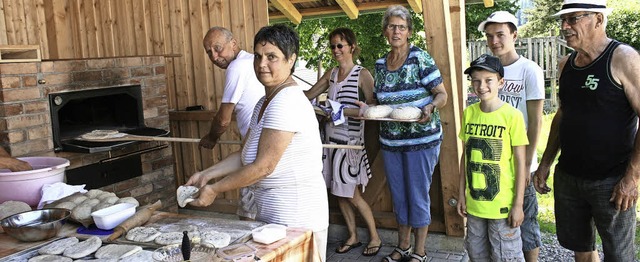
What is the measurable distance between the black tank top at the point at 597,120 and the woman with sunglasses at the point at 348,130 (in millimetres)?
1478

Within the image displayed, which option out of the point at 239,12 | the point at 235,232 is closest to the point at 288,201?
the point at 235,232

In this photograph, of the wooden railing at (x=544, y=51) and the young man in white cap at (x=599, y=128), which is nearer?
the young man in white cap at (x=599, y=128)

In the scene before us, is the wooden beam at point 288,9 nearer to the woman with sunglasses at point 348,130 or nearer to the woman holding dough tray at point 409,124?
the woman with sunglasses at point 348,130

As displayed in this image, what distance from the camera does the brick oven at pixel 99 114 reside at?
13.5 ft

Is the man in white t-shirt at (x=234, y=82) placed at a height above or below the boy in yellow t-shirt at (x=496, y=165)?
above

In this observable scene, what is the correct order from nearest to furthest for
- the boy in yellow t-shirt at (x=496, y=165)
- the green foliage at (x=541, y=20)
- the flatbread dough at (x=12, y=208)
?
the flatbread dough at (x=12, y=208) < the boy in yellow t-shirt at (x=496, y=165) < the green foliage at (x=541, y=20)

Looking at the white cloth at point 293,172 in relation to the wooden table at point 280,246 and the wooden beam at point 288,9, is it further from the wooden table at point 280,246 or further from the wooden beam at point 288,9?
the wooden beam at point 288,9

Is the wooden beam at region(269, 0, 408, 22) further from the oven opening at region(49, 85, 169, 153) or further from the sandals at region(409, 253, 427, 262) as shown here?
Result: the sandals at region(409, 253, 427, 262)

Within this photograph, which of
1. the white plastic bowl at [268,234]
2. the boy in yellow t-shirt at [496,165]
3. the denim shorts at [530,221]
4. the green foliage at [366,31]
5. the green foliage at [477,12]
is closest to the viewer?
the white plastic bowl at [268,234]

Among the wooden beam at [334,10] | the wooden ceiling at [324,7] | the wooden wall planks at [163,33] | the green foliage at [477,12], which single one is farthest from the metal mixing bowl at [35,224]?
the green foliage at [477,12]

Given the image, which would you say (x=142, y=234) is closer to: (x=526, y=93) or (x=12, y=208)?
(x=12, y=208)

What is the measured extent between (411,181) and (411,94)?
2.07ft

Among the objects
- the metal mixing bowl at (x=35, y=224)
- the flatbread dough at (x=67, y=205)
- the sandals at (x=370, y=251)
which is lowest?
the sandals at (x=370, y=251)

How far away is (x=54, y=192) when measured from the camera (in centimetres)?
280
